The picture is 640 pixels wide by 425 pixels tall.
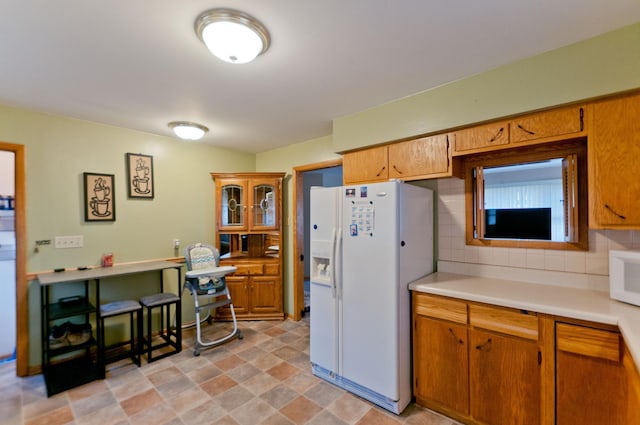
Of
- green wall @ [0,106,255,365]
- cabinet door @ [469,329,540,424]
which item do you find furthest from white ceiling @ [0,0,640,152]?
cabinet door @ [469,329,540,424]

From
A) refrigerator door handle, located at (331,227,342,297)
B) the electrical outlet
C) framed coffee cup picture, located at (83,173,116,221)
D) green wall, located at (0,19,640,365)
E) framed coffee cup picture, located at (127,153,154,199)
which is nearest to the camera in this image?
green wall, located at (0,19,640,365)

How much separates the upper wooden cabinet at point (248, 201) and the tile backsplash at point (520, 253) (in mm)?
2240

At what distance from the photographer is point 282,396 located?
7.48ft

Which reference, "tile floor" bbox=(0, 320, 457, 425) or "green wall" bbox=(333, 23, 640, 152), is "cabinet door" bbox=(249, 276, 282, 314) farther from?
"green wall" bbox=(333, 23, 640, 152)

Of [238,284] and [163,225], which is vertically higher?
[163,225]

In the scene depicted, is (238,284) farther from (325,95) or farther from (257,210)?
(325,95)

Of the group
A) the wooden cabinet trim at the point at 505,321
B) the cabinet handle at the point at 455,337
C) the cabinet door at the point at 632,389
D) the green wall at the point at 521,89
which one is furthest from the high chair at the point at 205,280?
the cabinet door at the point at 632,389

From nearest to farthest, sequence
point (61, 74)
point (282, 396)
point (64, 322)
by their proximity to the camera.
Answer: point (61, 74) → point (282, 396) → point (64, 322)

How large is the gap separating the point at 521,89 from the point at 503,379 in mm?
1874

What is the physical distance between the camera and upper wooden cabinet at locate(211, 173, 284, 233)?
3.97 meters

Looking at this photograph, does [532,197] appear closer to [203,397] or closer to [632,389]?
[632,389]

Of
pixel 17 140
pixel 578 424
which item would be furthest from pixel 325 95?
pixel 17 140

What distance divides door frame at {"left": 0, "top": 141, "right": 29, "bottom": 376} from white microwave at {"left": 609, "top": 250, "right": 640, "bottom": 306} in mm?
4560

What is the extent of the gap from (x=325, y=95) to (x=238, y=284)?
9.07 ft
